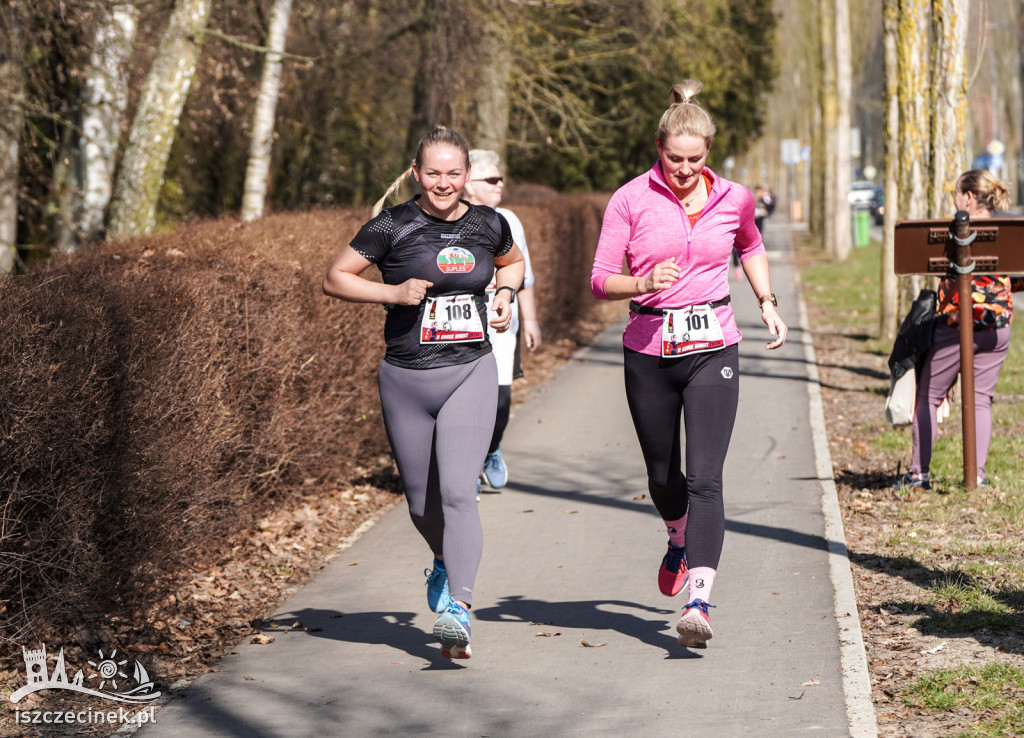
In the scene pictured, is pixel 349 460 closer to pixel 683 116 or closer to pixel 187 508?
pixel 187 508

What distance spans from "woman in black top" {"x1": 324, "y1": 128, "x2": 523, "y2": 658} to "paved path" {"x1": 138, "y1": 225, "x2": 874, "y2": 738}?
395 mm

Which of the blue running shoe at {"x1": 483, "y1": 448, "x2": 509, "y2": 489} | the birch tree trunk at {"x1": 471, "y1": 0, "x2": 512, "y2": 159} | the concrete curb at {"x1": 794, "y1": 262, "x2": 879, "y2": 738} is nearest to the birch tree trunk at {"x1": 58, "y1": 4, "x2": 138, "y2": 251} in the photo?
the birch tree trunk at {"x1": 471, "y1": 0, "x2": 512, "y2": 159}

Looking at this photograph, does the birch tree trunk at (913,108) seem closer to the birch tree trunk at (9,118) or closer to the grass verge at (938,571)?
the grass verge at (938,571)

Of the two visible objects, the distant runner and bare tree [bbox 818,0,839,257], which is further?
bare tree [bbox 818,0,839,257]

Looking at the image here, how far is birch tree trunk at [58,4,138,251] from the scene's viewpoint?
1434 centimetres

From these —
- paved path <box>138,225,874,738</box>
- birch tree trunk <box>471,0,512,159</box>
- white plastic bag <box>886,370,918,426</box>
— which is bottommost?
paved path <box>138,225,874,738</box>

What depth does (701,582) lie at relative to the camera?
507cm

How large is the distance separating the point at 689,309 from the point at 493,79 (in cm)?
1450

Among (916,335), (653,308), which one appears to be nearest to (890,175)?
(916,335)

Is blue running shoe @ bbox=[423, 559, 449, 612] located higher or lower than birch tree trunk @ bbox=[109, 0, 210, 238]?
lower

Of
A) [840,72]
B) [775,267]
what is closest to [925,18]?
[840,72]

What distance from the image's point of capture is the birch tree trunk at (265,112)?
16.0 metres

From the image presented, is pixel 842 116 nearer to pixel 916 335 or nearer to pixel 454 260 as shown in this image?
pixel 916 335

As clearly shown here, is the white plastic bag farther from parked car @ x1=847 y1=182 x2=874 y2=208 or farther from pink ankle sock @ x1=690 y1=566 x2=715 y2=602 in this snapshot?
parked car @ x1=847 y1=182 x2=874 y2=208
